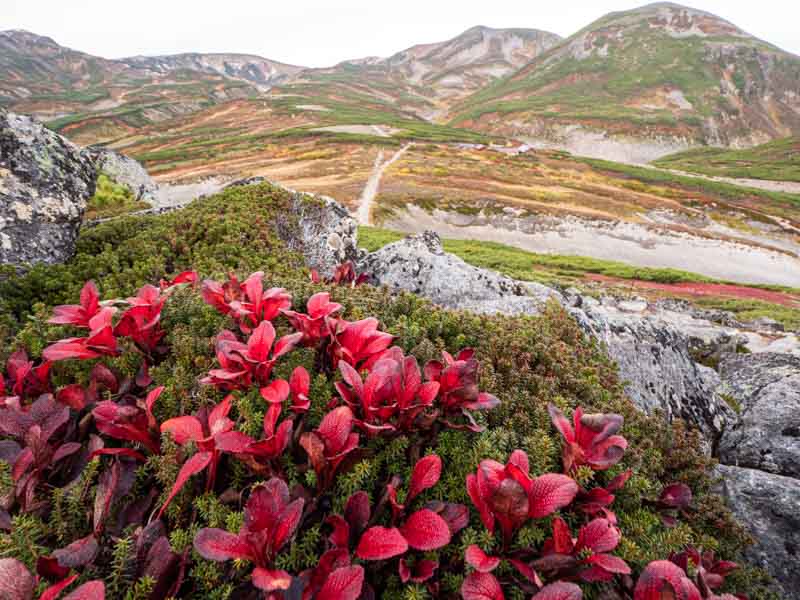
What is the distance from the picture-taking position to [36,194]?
5492mm

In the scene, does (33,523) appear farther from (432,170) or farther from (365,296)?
(432,170)

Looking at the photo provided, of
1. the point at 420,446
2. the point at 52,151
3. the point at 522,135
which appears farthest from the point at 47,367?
the point at 522,135

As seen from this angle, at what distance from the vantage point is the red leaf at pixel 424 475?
1.76 metres

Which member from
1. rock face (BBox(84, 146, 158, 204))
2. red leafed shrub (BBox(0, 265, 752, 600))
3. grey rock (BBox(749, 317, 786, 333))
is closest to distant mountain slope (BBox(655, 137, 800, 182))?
grey rock (BBox(749, 317, 786, 333))

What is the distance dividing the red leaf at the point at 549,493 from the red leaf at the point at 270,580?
100 cm

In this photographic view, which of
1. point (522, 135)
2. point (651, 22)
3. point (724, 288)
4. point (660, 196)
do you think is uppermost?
point (651, 22)

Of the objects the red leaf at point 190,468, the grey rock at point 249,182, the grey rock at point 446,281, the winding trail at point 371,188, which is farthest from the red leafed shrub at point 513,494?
the winding trail at point 371,188

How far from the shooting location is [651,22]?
166125mm

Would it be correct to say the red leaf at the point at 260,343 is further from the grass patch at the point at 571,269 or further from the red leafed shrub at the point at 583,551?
the grass patch at the point at 571,269

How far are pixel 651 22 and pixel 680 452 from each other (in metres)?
226

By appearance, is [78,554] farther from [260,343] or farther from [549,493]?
[549,493]

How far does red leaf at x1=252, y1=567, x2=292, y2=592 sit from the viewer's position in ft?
4.17

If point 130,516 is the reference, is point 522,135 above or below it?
above

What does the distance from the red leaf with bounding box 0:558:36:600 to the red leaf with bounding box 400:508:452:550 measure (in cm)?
126
